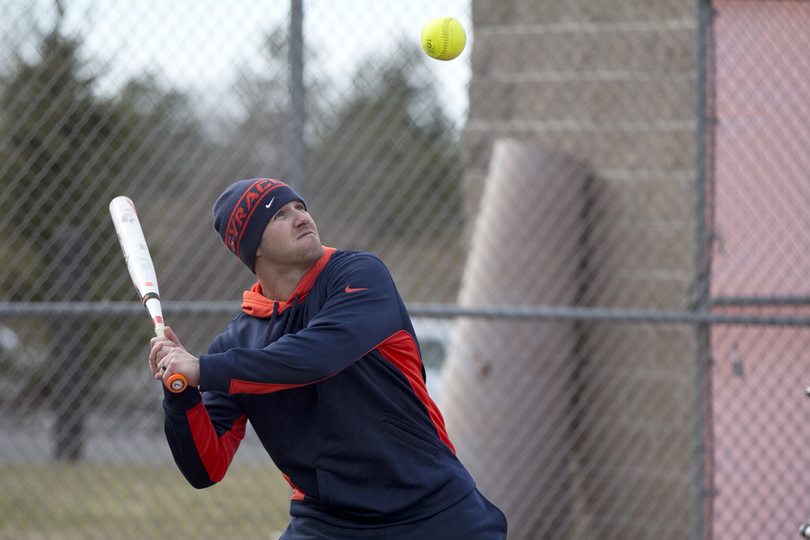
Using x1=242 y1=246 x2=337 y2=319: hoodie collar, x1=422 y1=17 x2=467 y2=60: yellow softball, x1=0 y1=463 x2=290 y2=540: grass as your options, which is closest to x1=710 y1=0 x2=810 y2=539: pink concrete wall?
x1=422 y1=17 x2=467 y2=60: yellow softball

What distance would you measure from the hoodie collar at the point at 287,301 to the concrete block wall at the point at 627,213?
2.73 meters

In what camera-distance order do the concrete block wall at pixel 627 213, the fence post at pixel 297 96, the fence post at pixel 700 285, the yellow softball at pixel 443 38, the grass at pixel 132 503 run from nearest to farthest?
the yellow softball at pixel 443 38
the fence post at pixel 297 96
the fence post at pixel 700 285
the concrete block wall at pixel 627 213
the grass at pixel 132 503

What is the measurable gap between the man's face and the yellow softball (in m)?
1.07

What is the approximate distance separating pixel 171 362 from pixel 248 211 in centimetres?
52

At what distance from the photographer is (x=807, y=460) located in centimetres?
402

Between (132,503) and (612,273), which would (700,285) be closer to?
(612,273)

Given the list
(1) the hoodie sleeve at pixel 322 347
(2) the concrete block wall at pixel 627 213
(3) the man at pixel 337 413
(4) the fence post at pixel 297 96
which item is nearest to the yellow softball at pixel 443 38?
(4) the fence post at pixel 297 96

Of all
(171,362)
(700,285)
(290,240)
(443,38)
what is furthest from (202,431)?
(700,285)

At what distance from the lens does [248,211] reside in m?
2.20

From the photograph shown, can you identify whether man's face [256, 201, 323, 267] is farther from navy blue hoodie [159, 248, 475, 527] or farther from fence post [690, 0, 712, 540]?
fence post [690, 0, 712, 540]

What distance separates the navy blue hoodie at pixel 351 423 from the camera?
2076mm

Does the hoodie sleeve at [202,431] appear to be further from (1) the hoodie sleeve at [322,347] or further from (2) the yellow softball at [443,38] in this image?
(2) the yellow softball at [443,38]

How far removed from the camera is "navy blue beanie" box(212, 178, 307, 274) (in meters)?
2.20

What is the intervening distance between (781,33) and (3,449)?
293 inches
